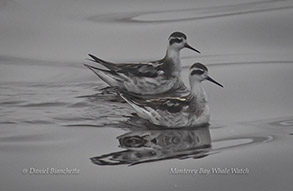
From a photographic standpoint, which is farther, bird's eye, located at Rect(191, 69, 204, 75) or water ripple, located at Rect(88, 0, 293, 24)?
water ripple, located at Rect(88, 0, 293, 24)

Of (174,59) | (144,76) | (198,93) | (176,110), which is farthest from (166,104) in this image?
(174,59)

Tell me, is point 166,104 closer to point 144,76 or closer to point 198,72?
point 198,72

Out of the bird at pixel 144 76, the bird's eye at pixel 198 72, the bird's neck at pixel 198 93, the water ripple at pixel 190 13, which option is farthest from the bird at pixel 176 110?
the water ripple at pixel 190 13

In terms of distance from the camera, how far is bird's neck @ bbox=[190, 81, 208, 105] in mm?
6012

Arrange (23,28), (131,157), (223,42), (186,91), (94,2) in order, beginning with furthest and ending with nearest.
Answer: (94,2) → (23,28) → (223,42) → (186,91) → (131,157)

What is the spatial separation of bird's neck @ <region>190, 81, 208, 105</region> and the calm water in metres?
0.20

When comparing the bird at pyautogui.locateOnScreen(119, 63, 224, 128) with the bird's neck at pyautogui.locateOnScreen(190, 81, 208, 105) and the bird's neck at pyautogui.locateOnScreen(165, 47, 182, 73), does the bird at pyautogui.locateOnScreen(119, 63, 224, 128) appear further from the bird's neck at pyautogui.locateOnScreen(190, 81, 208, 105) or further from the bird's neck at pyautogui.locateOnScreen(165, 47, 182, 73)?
the bird's neck at pyautogui.locateOnScreen(165, 47, 182, 73)

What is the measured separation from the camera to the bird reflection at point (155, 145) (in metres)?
5.39

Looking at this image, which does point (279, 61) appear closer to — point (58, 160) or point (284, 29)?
point (284, 29)

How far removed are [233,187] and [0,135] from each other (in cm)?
187

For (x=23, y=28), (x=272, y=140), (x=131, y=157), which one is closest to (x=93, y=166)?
(x=131, y=157)

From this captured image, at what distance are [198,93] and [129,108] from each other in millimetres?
673

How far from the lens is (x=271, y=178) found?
17.1ft

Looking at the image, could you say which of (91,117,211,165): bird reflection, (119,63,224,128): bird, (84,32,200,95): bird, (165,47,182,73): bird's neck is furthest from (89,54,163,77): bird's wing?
(91,117,211,165): bird reflection
